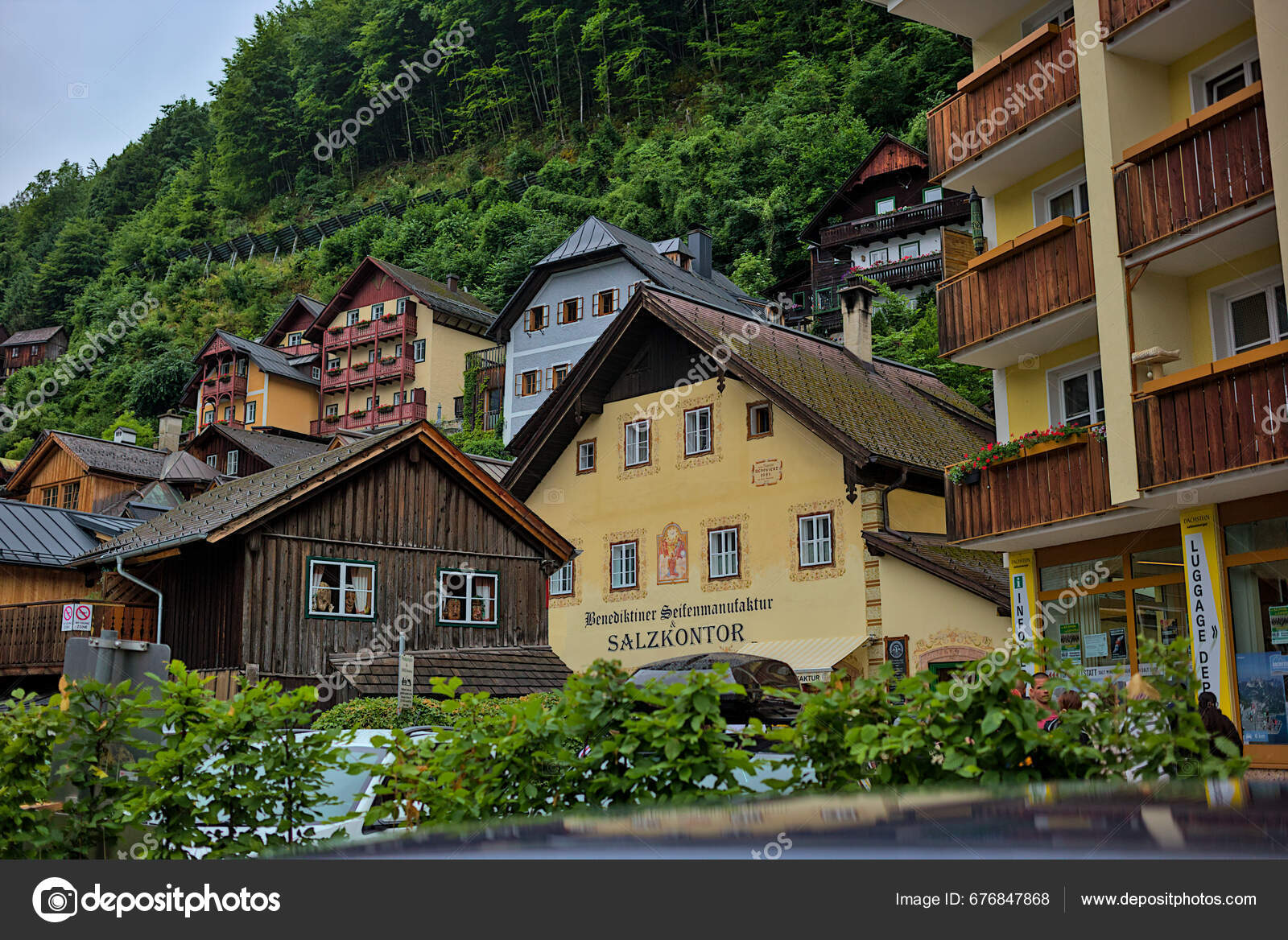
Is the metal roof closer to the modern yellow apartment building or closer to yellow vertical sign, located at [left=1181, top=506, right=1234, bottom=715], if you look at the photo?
the modern yellow apartment building

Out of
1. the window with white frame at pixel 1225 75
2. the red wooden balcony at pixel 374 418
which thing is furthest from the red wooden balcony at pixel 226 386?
the window with white frame at pixel 1225 75

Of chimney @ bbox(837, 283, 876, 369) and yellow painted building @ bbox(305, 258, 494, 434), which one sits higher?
yellow painted building @ bbox(305, 258, 494, 434)

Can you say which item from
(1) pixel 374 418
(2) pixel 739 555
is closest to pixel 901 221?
(1) pixel 374 418

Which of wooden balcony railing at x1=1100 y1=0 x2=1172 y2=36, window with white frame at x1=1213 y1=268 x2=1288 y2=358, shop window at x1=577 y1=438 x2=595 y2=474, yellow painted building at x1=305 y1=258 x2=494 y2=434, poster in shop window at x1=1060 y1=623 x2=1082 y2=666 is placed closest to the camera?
window with white frame at x1=1213 y1=268 x2=1288 y2=358

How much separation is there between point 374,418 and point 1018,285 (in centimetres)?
5915

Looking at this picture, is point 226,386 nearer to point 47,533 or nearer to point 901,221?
point 901,221

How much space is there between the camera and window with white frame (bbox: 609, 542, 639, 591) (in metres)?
32.6

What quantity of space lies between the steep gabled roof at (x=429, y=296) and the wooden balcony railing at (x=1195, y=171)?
57416 millimetres

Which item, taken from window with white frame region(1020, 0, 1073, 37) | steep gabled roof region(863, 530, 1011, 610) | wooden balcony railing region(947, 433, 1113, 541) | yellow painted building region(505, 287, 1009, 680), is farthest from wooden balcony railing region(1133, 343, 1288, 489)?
yellow painted building region(505, 287, 1009, 680)

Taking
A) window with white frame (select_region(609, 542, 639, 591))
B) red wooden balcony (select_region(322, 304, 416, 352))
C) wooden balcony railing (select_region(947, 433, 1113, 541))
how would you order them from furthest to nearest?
1. red wooden balcony (select_region(322, 304, 416, 352))
2. window with white frame (select_region(609, 542, 639, 591))
3. wooden balcony railing (select_region(947, 433, 1113, 541))

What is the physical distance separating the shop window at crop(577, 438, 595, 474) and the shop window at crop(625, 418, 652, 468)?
1.13 m
